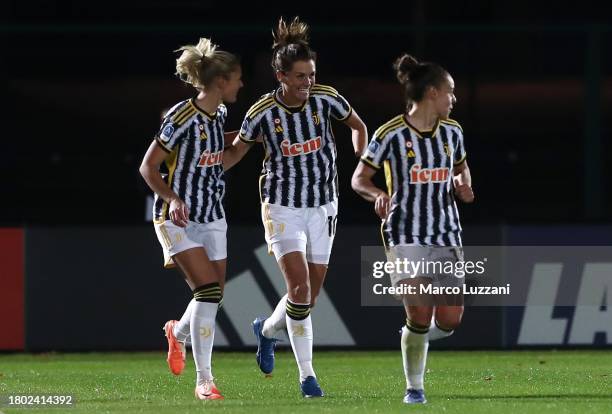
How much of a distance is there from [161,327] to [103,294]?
50 cm

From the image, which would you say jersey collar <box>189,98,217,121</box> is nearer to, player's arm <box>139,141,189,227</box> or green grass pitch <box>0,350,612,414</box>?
player's arm <box>139,141,189,227</box>

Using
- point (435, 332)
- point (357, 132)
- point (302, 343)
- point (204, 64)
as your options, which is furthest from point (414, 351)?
point (204, 64)

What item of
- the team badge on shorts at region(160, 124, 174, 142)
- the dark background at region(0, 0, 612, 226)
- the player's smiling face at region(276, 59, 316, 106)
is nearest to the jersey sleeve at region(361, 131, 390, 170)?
the player's smiling face at region(276, 59, 316, 106)

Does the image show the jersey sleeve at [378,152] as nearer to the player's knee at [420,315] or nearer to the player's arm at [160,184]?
the player's knee at [420,315]

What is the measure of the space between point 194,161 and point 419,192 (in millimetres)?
1310

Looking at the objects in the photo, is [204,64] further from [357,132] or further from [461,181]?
[461,181]

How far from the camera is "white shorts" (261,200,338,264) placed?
357 inches

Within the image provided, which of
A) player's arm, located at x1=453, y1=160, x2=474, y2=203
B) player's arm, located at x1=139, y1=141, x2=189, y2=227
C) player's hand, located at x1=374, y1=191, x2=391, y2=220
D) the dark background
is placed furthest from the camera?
the dark background

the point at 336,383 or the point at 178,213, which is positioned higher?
the point at 178,213

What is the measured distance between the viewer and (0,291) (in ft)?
40.7

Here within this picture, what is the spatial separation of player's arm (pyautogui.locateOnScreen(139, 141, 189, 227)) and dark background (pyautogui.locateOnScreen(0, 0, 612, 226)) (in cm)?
371

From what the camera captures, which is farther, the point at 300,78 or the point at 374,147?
the point at 300,78

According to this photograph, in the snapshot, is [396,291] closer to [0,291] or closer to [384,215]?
[384,215]

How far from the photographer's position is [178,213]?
868cm
